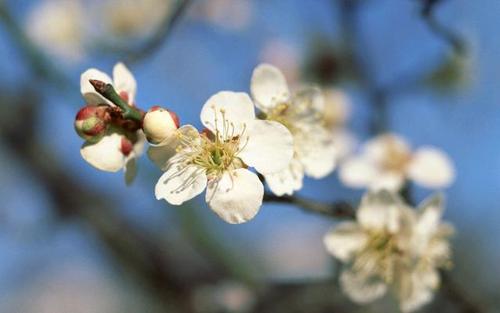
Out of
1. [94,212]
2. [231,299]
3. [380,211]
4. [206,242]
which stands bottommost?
[380,211]

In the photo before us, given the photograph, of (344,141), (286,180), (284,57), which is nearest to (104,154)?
(286,180)

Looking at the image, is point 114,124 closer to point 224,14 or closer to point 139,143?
point 139,143

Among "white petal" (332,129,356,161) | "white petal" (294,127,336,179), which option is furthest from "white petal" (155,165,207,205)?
"white petal" (332,129,356,161)

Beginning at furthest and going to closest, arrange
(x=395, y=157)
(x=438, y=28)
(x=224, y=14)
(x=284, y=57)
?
(x=224, y=14) < (x=284, y=57) < (x=395, y=157) < (x=438, y=28)

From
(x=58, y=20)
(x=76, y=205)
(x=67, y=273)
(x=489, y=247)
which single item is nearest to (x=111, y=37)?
(x=58, y=20)

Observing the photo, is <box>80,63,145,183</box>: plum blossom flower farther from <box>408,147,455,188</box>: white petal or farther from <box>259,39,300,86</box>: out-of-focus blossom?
<box>259,39,300,86</box>: out-of-focus blossom

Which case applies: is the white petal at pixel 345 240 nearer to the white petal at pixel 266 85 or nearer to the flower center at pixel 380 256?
the flower center at pixel 380 256
